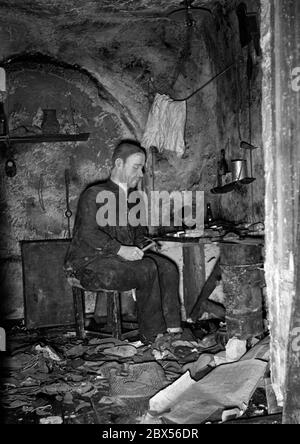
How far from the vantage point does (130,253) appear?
14.7 feet

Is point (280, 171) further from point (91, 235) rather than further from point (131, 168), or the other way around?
point (91, 235)

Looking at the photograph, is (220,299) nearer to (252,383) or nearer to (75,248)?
(75,248)

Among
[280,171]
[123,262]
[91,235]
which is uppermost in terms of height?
[280,171]

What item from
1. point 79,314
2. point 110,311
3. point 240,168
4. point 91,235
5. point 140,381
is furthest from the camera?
point 240,168

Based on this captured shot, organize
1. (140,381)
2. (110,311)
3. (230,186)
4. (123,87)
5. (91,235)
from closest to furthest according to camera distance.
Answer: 1. (140,381)
2. (91,235)
3. (110,311)
4. (230,186)
5. (123,87)

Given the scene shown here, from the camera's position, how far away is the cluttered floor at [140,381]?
312 centimetres

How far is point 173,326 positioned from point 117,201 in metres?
1.42

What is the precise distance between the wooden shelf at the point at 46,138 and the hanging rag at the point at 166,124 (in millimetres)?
872

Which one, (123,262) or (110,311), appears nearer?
(123,262)

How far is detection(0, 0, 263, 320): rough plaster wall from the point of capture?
5.92 metres

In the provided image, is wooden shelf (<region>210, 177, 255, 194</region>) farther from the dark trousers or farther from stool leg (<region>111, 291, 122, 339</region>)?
stool leg (<region>111, 291, 122, 339</region>)

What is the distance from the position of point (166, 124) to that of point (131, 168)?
5.34 feet

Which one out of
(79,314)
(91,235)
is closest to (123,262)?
(91,235)

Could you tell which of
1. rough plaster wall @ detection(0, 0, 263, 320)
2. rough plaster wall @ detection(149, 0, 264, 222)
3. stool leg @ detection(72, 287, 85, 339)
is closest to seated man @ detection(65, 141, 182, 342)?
stool leg @ detection(72, 287, 85, 339)
